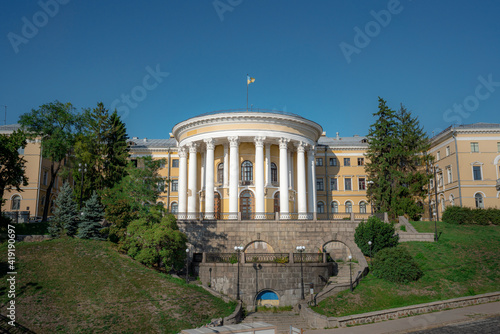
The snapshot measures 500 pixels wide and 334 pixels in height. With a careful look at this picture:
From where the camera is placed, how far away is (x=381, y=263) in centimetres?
3119

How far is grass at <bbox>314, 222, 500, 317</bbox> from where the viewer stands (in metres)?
27.4

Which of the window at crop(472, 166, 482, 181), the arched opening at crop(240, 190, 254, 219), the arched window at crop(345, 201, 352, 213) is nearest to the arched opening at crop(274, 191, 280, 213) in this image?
the arched opening at crop(240, 190, 254, 219)

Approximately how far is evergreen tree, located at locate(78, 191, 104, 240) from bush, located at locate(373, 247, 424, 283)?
67.9 feet

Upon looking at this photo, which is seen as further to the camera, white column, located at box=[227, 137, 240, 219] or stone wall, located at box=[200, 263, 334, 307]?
white column, located at box=[227, 137, 240, 219]

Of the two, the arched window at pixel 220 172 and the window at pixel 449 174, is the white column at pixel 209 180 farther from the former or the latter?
the window at pixel 449 174

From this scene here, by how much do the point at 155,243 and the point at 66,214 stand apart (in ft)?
28.6

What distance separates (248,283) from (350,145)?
33464mm

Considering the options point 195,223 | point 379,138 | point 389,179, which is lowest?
point 195,223

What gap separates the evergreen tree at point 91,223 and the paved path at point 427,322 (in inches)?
700

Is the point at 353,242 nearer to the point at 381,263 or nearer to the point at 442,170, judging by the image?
the point at 381,263

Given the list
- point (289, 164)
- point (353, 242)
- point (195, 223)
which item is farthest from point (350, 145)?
point (195, 223)

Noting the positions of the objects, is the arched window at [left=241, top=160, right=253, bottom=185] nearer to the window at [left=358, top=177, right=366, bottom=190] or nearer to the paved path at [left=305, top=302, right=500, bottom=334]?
the window at [left=358, top=177, right=366, bottom=190]

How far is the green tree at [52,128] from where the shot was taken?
43.1 m

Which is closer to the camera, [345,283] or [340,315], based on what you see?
[340,315]
